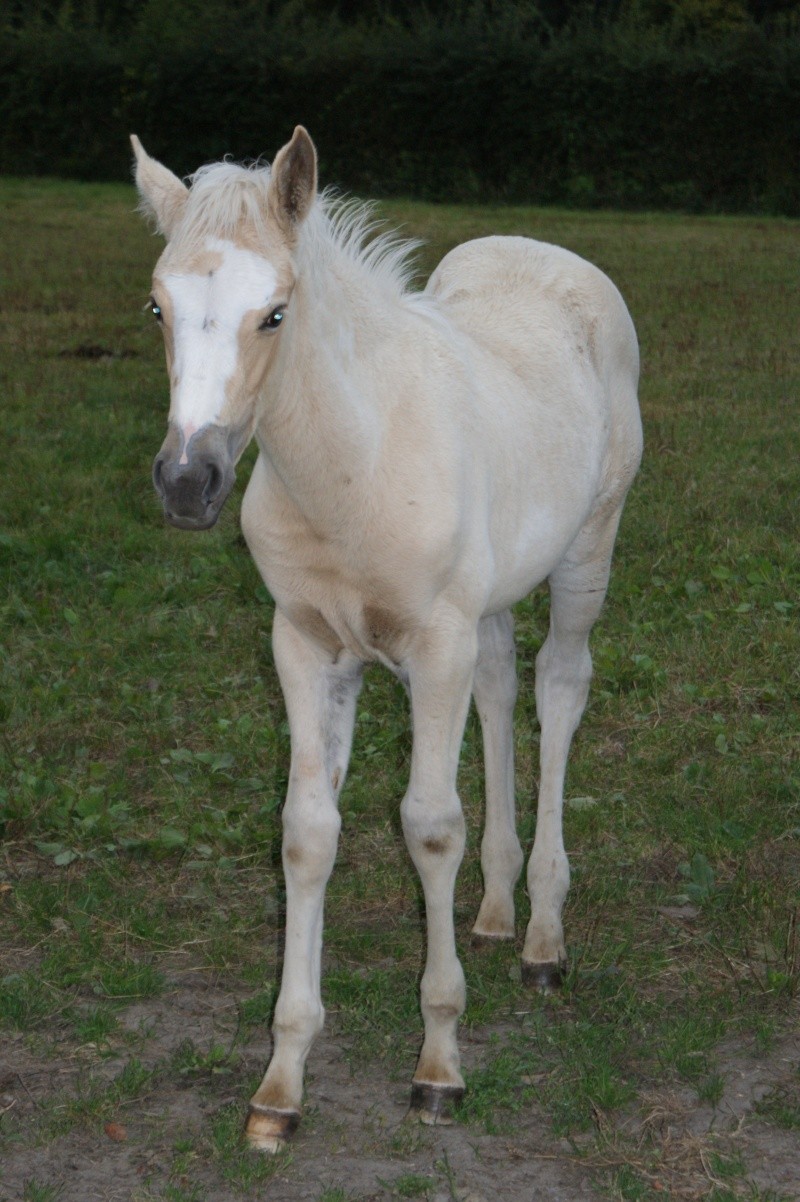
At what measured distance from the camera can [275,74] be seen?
76.6 feet

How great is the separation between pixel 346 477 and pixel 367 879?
5.25 feet

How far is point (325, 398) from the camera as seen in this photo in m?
2.91

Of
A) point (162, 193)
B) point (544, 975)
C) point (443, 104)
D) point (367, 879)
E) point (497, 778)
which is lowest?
point (443, 104)

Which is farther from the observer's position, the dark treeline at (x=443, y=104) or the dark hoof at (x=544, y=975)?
the dark treeline at (x=443, y=104)

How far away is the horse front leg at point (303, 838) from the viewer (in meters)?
3.14

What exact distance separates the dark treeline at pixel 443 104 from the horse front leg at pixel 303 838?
59.4ft

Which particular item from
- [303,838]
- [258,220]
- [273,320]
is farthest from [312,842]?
[258,220]

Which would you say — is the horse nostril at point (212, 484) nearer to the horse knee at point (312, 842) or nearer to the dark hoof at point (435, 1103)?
the horse knee at point (312, 842)

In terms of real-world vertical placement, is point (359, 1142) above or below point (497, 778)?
below

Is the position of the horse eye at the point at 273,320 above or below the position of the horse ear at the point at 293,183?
below

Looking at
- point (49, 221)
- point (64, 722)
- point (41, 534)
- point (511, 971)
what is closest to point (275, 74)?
point (49, 221)

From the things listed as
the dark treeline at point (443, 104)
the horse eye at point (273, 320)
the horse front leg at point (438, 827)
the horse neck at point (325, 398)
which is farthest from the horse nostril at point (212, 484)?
the dark treeline at point (443, 104)

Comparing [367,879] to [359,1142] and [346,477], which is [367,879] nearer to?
[359,1142]

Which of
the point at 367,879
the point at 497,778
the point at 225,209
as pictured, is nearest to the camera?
the point at 225,209
